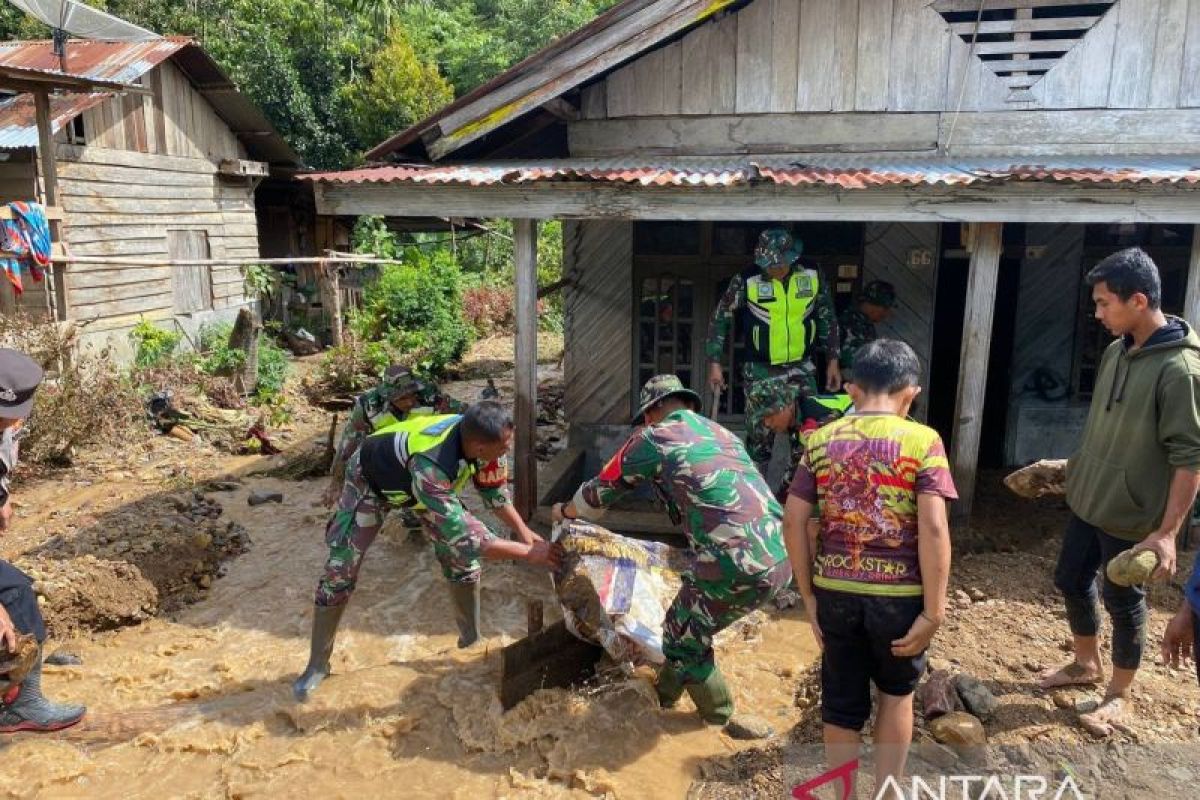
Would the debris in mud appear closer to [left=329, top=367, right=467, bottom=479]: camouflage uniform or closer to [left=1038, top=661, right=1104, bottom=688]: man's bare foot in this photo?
[left=1038, top=661, right=1104, bottom=688]: man's bare foot

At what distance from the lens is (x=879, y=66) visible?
7.02 m

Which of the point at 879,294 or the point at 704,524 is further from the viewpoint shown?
the point at 879,294

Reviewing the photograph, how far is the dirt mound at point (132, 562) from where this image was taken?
17.5ft

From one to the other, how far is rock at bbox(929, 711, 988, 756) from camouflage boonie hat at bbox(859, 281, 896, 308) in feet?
13.4

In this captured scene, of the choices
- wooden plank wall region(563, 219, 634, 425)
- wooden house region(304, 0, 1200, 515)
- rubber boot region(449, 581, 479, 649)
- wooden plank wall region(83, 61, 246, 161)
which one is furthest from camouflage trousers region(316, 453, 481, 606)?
wooden plank wall region(83, 61, 246, 161)

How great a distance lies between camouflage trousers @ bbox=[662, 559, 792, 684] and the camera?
3.81 metres

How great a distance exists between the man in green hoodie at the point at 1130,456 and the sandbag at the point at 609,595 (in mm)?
→ 1972

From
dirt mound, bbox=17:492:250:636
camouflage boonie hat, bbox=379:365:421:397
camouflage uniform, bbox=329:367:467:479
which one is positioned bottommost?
dirt mound, bbox=17:492:250:636

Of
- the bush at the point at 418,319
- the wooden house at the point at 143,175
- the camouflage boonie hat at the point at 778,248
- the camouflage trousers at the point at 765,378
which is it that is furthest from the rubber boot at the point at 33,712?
the bush at the point at 418,319

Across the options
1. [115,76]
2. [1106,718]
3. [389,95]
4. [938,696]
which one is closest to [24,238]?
[115,76]

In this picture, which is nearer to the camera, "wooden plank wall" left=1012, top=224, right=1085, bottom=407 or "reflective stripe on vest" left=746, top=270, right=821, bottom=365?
"reflective stripe on vest" left=746, top=270, right=821, bottom=365

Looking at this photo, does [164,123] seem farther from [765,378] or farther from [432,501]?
[432,501]

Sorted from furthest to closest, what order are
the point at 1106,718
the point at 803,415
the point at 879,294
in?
the point at 879,294 < the point at 803,415 < the point at 1106,718

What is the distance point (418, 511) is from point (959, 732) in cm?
289
